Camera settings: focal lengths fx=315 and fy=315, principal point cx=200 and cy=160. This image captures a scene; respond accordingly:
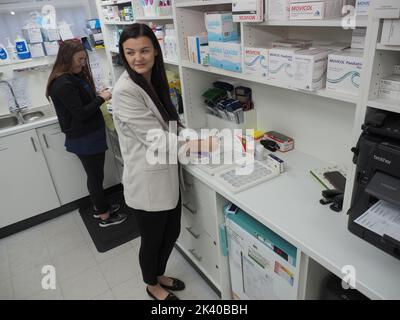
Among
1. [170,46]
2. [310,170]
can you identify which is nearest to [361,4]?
Result: [310,170]

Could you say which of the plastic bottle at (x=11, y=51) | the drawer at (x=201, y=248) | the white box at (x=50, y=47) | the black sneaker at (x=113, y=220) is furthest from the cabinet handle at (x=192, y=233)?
the plastic bottle at (x=11, y=51)

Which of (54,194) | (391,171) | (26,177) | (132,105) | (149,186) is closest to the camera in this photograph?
(391,171)

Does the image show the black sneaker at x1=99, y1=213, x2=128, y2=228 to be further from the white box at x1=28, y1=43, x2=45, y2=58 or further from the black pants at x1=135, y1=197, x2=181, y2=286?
the white box at x1=28, y1=43, x2=45, y2=58

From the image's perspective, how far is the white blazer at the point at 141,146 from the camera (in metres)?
1.35

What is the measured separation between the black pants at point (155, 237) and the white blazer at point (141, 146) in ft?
0.32

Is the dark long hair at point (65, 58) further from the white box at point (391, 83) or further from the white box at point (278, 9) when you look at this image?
the white box at point (391, 83)

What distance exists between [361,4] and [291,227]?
2.56 feet

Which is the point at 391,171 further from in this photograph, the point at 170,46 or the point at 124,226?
the point at 124,226

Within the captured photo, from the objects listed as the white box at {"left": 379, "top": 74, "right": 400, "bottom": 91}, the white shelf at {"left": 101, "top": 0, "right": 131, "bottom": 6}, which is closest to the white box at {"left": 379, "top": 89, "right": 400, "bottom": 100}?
the white box at {"left": 379, "top": 74, "right": 400, "bottom": 91}

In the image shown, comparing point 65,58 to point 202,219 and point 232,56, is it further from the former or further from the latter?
point 202,219

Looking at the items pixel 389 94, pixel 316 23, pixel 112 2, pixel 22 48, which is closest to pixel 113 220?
pixel 22 48

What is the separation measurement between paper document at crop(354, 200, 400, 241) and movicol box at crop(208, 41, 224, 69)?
3.37 feet

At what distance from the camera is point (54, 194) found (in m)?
2.74

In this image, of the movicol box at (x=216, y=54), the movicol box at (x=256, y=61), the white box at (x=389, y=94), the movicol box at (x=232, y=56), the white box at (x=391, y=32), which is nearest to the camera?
the white box at (x=391, y=32)
